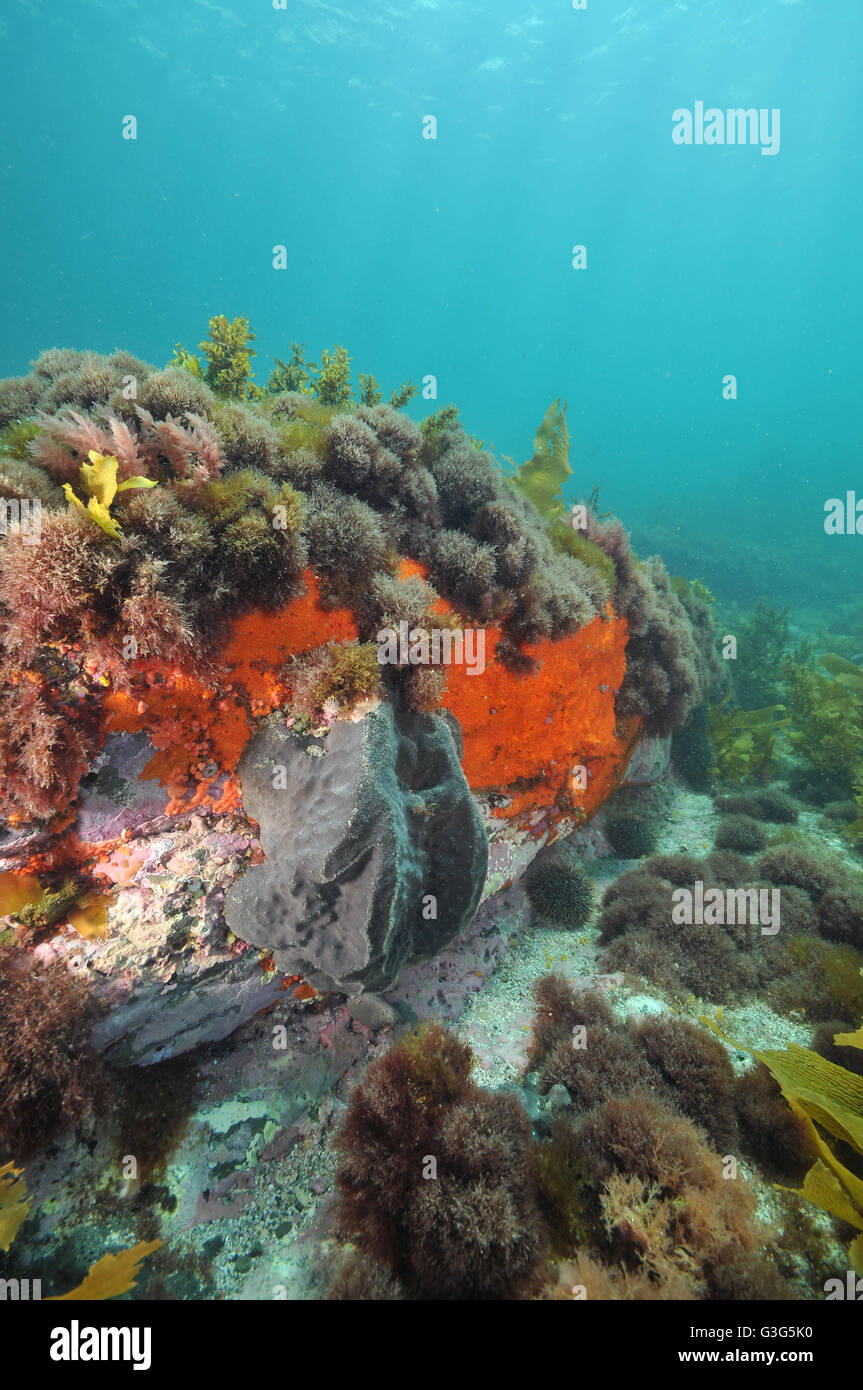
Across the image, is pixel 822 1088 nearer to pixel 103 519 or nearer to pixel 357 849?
pixel 357 849

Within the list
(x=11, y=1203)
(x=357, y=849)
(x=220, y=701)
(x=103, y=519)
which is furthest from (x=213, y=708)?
(x=11, y=1203)

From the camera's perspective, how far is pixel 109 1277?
296 centimetres

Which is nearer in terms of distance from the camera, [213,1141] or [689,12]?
[213,1141]

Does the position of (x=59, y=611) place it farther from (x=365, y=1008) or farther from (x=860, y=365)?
(x=860, y=365)

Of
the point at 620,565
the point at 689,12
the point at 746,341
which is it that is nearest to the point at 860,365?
the point at 746,341

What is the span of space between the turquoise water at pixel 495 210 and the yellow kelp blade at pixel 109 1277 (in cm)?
1184

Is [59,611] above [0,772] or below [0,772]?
above

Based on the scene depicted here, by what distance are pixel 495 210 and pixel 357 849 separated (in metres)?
143

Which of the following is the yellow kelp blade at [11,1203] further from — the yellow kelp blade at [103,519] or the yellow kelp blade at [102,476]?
the yellow kelp blade at [102,476]

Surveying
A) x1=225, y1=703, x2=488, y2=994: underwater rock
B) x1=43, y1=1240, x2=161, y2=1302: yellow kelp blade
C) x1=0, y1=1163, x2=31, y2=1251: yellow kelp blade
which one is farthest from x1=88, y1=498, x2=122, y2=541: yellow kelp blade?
x1=43, y1=1240, x2=161, y2=1302: yellow kelp blade

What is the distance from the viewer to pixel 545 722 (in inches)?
248

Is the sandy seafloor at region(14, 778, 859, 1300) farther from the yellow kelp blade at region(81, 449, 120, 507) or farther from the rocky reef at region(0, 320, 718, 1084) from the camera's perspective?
A: the yellow kelp blade at region(81, 449, 120, 507)

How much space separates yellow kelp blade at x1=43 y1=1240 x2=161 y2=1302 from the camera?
2908 mm

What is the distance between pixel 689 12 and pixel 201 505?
8364 cm
